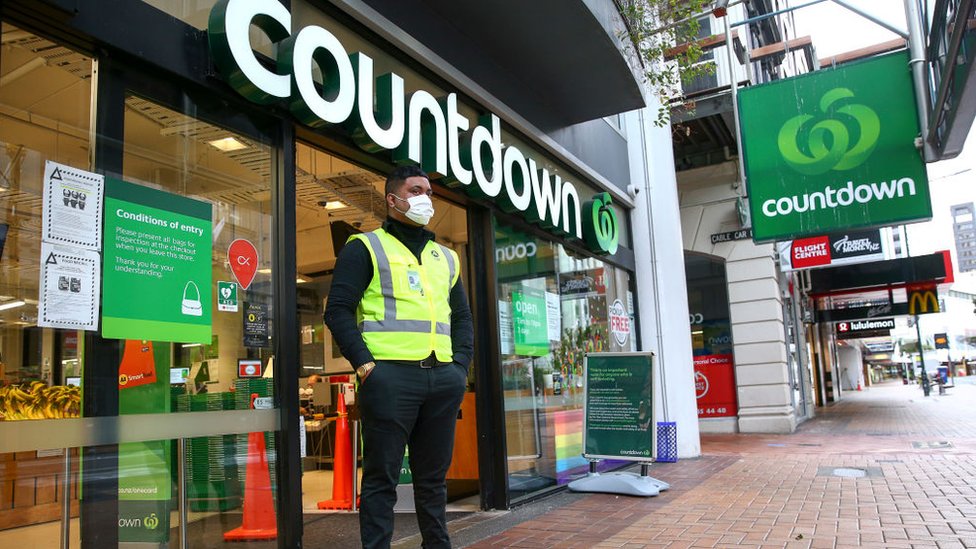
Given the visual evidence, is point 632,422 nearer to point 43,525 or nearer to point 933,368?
point 43,525

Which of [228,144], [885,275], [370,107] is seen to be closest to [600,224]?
[370,107]

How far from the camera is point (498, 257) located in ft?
21.2

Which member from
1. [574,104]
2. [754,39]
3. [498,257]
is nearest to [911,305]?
[754,39]

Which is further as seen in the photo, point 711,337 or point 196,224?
point 711,337

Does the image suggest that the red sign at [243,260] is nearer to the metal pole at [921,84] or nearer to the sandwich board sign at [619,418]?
the sandwich board sign at [619,418]

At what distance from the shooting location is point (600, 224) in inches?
335

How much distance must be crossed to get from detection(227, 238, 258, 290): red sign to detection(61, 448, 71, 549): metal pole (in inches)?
45.5

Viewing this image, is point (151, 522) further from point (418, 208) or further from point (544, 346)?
point (544, 346)

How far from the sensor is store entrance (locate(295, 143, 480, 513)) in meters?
6.82

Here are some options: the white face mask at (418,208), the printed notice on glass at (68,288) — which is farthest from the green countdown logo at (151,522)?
the white face mask at (418,208)

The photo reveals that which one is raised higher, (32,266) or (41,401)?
(32,266)

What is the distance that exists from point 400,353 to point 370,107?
7.05 feet

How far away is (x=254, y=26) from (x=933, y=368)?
54157 millimetres

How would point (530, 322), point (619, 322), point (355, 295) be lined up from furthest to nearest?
point (619, 322), point (530, 322), point (355, 295)
